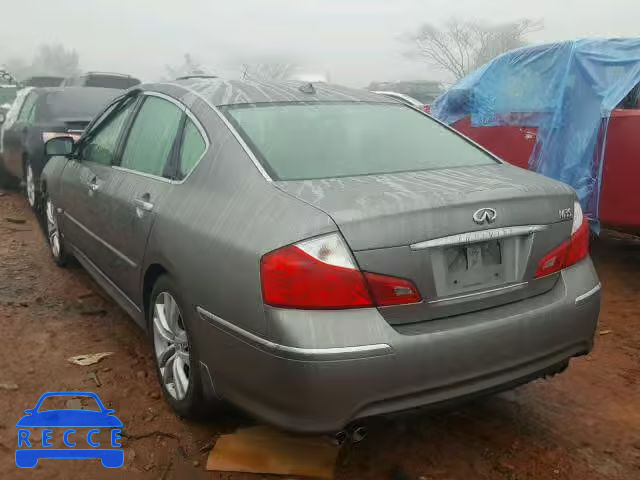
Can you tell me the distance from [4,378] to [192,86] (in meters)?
1.80

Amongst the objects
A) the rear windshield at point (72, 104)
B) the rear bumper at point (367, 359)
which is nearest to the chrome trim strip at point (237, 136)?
the rear bumper at point (367, 359)

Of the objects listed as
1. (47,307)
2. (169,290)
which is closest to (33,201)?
(47,307)

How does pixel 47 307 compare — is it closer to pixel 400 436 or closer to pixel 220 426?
pixel 220 426

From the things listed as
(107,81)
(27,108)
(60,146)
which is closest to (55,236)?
(60,146)

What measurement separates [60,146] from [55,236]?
1083mm

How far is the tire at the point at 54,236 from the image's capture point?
4.85m

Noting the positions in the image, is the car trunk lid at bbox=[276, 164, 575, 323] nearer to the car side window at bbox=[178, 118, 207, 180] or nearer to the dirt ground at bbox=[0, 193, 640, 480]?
the dirt ground at bbox=[0, 193, 640, 480]

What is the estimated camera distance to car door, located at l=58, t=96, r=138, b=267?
3.60 metres

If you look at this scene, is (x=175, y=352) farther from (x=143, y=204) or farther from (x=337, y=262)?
(x=337, y=262)

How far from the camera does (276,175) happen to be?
2396mm

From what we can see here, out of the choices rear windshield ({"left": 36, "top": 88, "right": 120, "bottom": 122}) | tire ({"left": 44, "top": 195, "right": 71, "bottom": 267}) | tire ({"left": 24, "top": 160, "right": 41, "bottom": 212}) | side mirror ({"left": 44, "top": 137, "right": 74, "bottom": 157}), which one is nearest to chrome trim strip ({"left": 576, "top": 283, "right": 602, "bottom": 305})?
side mirror ({"left": 44, "top": 137, "right": 74, "bottom": 157})

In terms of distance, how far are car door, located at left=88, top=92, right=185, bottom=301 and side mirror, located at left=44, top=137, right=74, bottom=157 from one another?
0.99 meters

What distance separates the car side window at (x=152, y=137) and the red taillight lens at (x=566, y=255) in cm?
171

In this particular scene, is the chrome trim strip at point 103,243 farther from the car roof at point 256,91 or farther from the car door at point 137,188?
the car roof at point 256,91
